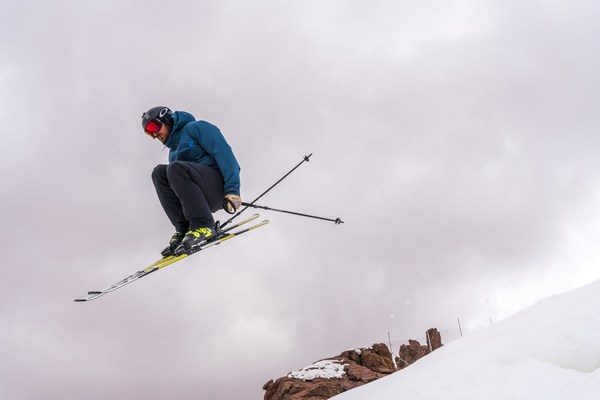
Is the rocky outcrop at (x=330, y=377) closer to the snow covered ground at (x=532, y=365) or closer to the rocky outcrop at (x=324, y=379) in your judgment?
the rocky outcrop at (x=324, y=379)

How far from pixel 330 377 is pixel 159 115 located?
17290 millimetres

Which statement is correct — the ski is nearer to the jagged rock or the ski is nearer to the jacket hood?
the jacket hood


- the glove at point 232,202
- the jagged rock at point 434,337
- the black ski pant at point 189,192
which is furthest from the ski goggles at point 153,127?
the jagged rock at point 434,337

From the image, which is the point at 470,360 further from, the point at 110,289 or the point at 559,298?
the point at 110,289

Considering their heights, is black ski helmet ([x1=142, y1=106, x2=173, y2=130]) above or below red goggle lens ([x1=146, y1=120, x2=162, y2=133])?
above

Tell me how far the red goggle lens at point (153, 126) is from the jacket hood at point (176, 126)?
0.80 feet

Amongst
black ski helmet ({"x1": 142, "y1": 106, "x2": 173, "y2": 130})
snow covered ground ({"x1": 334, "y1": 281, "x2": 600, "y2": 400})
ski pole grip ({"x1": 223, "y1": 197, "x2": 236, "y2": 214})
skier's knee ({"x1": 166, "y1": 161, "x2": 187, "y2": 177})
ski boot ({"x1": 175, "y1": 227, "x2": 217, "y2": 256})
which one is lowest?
snow covered ground ({"x1": 334, "y1": 281, "x2": 600, "y2": 400})

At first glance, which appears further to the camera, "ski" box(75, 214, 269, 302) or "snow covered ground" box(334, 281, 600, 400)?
"ski" box(75, 214, 269, 302)

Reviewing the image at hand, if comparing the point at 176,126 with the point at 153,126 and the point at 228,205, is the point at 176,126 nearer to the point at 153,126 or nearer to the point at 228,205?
the point at 153,126

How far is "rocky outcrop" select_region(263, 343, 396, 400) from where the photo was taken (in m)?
19.1

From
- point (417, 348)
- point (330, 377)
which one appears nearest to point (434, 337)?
point (417, 348)

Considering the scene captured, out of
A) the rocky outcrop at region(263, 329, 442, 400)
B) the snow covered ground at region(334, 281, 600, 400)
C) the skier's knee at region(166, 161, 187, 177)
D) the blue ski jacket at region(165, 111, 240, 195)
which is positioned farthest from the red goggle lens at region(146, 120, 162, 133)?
the rocky outcrop at region(263, 329, 442, 400)

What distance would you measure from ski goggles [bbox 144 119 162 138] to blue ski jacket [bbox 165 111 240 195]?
0.25m

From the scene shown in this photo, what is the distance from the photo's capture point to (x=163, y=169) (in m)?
6.62
